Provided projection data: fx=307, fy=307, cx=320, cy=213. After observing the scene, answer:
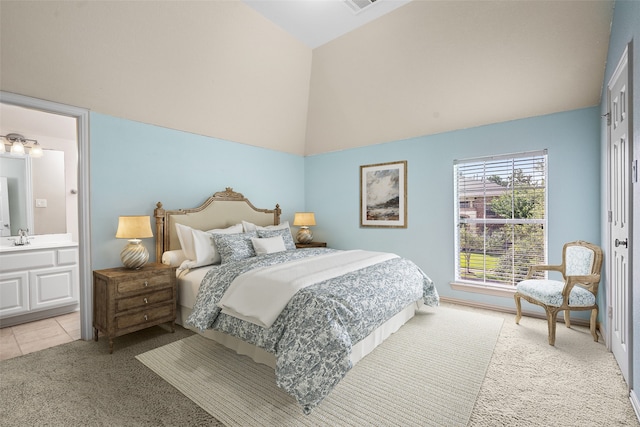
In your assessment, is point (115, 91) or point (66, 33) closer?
point (66, 33)

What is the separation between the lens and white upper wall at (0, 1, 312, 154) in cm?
255

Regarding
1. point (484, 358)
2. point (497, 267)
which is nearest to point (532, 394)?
point (484, 358)

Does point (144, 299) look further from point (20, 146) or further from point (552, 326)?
point (552, 326)

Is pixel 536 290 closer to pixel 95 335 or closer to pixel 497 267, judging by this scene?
pixel 497 267

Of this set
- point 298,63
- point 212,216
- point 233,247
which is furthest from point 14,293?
point 298,63

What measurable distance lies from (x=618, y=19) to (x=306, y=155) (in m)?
4.22

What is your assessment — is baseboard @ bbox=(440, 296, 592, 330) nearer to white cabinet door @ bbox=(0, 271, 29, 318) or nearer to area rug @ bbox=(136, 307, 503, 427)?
area rug @ bbox=(136, 307, 503, 427)

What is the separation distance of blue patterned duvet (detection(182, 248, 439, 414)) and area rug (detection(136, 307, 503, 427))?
23 cm

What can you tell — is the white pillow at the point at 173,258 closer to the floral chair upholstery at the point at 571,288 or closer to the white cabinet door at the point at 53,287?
the white cabinet door at the point at 53,287

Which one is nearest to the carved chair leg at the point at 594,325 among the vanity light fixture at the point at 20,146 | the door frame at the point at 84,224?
the door frame at the point at 84,224

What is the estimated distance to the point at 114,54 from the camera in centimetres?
291

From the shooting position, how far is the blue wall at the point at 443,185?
334 cm

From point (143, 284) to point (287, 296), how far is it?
5.25ft

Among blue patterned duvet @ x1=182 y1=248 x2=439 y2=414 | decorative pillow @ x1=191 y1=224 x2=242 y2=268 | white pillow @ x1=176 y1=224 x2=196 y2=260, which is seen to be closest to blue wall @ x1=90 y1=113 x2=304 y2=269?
white pillow @ x1=176 y1=224 x2=196 y2=260
